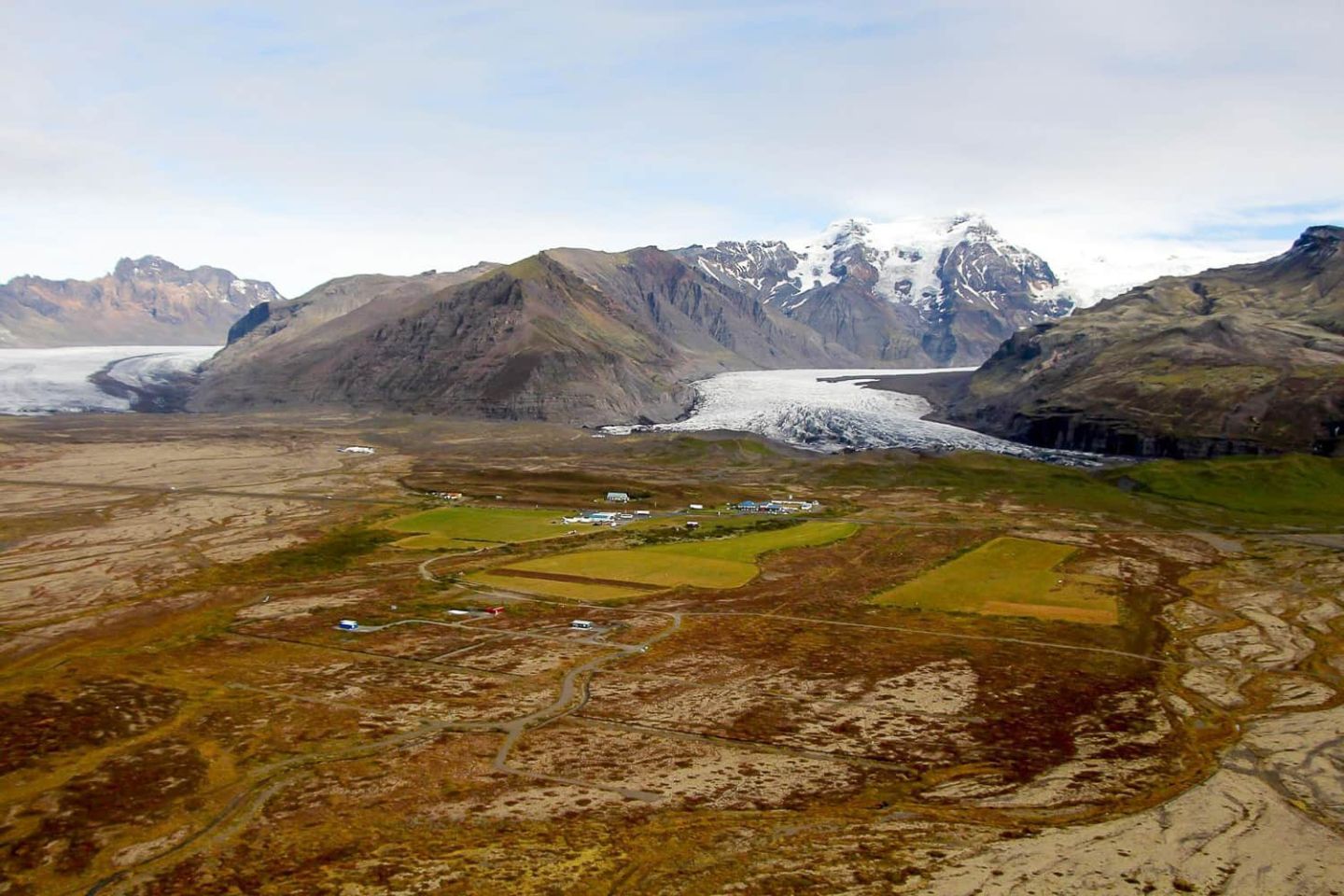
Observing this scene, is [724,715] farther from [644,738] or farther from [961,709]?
[961,709]

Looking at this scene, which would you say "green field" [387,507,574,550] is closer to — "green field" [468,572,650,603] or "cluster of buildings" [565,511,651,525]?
"cluster of buildings" [565,511,651,525]

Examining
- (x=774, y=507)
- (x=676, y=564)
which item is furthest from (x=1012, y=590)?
(x=774, y=507)

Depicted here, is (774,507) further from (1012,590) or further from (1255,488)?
(1255,488)

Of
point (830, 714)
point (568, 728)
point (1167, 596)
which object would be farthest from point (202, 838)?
point (1167, 596)

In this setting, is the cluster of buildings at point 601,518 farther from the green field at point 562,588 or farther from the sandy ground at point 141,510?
the green field at point 562,588

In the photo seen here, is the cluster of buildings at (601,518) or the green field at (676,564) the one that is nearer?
the green field at (676,564)

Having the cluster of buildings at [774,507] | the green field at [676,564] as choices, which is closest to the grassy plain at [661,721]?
the green field at [676,564]
